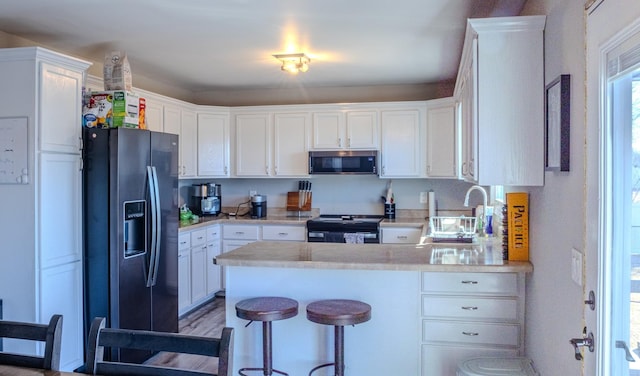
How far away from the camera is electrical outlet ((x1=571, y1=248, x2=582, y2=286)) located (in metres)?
1.66

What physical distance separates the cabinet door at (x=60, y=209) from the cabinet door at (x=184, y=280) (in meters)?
1.37

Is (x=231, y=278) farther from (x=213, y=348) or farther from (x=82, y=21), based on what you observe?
(x=82, y=21)

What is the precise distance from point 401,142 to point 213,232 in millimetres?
2233

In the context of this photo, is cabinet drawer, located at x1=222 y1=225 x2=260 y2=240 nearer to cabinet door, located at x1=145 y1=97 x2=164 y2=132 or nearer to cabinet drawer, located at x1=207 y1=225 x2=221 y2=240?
cabinet drawer, located at x1=207 y1=225 x2=221 y2=240

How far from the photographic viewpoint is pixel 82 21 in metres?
3.22

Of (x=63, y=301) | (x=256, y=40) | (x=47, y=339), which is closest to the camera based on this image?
(x=47, y=339)

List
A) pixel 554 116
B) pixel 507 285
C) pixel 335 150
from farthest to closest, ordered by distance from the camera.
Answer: pixel 335 150
pixel 507 285
pixel 554 116

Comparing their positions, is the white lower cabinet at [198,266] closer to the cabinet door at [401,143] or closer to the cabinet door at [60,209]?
the cabinet door at [60,209]

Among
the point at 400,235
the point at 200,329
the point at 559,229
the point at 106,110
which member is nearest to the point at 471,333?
the point at 559,229

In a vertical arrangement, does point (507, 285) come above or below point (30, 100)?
below

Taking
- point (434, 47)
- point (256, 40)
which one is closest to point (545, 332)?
point (434, 47)

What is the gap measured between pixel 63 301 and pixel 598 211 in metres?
3.09

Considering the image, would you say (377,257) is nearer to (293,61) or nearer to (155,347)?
(155,347)

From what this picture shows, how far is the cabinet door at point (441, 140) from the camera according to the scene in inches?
195
